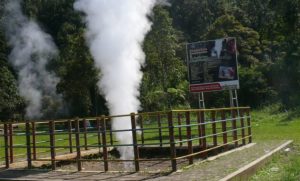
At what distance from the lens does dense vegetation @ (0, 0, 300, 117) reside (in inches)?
1380

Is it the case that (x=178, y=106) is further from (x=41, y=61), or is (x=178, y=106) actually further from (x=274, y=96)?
(x=41, y=61)

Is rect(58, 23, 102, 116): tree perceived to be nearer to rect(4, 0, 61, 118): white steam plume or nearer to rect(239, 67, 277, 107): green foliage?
rect(4, 0, 61, 118): white steam plume

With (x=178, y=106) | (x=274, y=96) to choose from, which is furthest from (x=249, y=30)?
(x=178, y=106)

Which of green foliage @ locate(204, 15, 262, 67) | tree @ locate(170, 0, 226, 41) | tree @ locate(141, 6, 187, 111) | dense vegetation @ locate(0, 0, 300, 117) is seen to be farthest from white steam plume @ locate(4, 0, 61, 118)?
tree @ locate(141, 6, 187, 111)

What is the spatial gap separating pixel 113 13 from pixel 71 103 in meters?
29.0

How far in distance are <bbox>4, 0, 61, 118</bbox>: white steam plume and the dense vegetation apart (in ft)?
3.35

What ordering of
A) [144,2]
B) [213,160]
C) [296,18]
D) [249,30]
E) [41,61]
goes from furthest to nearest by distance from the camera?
[41,61] → [249,30] → [296,18] → [144,2] → [213,160]

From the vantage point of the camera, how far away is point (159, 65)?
119 feet

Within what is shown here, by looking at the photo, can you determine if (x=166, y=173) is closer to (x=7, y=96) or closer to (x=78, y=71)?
(x=78, y=71)

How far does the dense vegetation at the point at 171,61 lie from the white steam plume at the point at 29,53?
Result: 102cm

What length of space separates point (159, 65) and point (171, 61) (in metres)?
0.86

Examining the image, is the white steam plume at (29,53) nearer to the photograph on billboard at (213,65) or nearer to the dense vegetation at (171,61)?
the dense vegetation at (171,61)

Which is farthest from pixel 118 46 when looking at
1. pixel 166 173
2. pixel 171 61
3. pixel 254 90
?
pixel 254 90

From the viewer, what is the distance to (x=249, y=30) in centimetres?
5147
